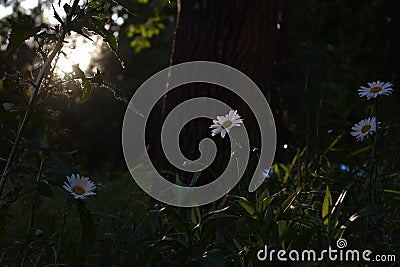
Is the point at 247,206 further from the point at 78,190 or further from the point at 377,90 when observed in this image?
the point at 377,90

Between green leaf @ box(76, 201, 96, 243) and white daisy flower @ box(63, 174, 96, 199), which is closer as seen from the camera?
green leaf @ box(76, 201, 96, 243)

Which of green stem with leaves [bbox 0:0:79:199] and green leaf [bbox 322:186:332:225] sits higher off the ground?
green stem with leaves [bbox 0:0:79:199]

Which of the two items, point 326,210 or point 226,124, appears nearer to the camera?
point 326,210

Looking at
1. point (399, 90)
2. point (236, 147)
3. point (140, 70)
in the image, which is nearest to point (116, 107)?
point (140, 70)

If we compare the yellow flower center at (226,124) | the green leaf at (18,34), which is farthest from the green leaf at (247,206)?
the green leaf at (18,34)

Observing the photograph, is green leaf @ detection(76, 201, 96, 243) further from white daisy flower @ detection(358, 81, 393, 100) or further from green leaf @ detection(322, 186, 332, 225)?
white daisy flower @ detection(358, 81, 393, 100)

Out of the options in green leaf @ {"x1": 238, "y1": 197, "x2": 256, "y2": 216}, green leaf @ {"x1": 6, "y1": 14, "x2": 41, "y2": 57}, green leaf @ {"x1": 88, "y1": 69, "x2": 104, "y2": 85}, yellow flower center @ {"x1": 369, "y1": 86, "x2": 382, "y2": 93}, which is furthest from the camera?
yellow flower center @ {"x1": 369, "y1": 86, "x2": 382, "y2": 93}

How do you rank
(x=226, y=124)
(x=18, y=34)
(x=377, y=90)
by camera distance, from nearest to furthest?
(x=18, y=34)
(x=226, y=124)
(x=377, y=90)

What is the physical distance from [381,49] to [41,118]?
1004 cm

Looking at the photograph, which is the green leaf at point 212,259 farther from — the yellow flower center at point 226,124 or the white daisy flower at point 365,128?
the white daisy flower at point 365,128

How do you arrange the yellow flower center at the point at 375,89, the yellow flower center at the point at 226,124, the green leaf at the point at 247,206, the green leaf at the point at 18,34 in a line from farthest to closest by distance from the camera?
the yellow flower center at the point at 375,89
the yellow flower center at the point at 226,124
the green leaf at the point at 247,206
the green leaf at the point at 18,34

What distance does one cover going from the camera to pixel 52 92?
230 cm

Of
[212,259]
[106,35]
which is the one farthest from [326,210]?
[106,35]

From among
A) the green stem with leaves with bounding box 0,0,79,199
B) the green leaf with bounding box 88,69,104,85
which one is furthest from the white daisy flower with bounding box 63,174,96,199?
the green leaf with bounding box 88,69,104,85
